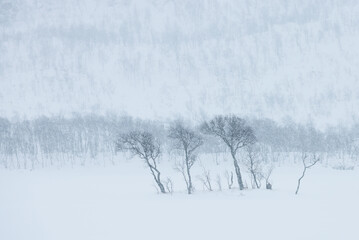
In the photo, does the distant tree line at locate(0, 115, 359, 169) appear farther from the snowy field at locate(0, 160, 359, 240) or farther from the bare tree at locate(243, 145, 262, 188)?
the snowy field at locate(0, 160, 359, 240)

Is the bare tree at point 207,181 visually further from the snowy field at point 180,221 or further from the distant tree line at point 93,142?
the distant tree line at point 93,142

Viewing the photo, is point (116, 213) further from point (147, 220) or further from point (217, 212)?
point (217, 212)

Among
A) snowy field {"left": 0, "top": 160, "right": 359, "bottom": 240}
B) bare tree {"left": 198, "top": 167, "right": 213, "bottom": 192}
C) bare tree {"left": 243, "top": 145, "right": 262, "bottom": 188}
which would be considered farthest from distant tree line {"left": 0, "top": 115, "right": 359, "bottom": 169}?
snowy field {"left": 0, "top": 160, "right": 359, "bottom": 240}

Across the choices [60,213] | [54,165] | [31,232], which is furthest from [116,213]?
[54,165]

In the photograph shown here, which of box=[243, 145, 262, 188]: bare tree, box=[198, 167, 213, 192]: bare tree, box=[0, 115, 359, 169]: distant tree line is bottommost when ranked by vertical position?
box=[198, 167, 213, 192]: bare tree

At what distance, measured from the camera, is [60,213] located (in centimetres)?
2945

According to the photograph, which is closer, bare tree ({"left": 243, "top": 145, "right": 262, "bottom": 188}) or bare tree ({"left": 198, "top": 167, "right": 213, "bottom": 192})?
bare tree ({"left": 243, "top": 145, "right": 262, "bottom": 188})

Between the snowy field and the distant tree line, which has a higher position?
the distant tree line

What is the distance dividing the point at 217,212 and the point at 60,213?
11.6 m

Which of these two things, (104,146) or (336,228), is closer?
(336,228)

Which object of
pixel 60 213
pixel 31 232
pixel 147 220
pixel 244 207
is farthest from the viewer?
pixel 244 207

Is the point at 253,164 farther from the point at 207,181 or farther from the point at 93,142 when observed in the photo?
the point at 93,142

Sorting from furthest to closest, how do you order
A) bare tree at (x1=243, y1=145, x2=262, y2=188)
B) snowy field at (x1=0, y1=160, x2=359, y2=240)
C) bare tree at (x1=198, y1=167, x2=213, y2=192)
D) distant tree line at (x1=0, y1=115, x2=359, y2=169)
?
distant tree line at (x1=0, y1=115, x2=359, y2=169) < bare tree at (x1=198, y1=167, x2=213, y2=192) < bare tree at (x1=243, y1=145, x2=262, y2=188) < snowy field at (x1=0, y1=160, x2=359, y2=240)

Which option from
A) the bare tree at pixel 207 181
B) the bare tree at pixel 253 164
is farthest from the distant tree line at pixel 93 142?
the bare tree at pixel 253 164
